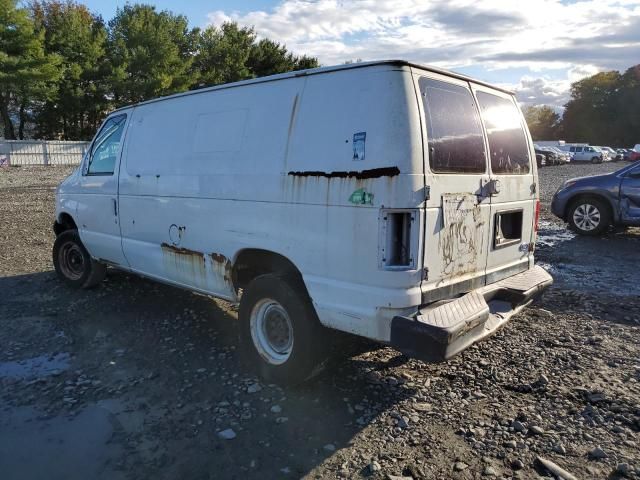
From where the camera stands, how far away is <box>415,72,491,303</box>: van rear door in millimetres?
3387

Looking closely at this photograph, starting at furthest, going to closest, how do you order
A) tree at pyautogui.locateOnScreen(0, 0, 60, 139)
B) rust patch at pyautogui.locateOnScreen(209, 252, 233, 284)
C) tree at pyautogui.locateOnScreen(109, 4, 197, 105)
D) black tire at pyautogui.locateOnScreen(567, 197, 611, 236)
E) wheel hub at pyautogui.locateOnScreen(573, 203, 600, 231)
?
1. tree at pyautogui.locateOnScreen(109, 4, 197, 105)
2. tree at pyautogui.locateOnScreen(0, 0, 60, 139)
3. wheel hub at pyautogui.locateOnScreen(573, 203, 600, 231)
4. black tire at pyautogui.locateOnScreen(567, 197, 611, 236)
5. rust patch at pyautogui.locateOnScreen(209, 252, 233, 284)

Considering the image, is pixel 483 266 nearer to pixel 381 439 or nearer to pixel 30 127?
pixel 381 439

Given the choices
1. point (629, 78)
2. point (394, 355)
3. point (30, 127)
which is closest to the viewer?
point (394, 355)

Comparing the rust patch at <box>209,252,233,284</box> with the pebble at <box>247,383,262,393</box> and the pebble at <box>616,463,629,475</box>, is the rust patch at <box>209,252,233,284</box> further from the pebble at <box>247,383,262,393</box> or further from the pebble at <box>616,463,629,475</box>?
the pebble at <box>616,463,629,475</box>

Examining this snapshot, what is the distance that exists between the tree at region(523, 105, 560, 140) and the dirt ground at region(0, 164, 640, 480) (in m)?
102

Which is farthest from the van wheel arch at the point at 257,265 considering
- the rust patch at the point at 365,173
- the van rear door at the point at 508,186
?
the van rear door at the point at 508,186

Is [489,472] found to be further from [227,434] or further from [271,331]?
[271,331]

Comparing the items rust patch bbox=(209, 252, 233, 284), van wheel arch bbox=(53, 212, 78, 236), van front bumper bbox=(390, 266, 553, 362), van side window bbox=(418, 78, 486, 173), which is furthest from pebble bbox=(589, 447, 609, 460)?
van wheel arch bbox=(53, 212, 78, 236)

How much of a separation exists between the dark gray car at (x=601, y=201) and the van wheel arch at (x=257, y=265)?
8.23 m

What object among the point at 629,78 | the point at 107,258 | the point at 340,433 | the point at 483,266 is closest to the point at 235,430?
the point at 340,433

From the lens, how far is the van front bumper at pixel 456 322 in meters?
3.14

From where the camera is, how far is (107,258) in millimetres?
5996

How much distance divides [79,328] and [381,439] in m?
3.45

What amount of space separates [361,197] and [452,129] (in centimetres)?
91
